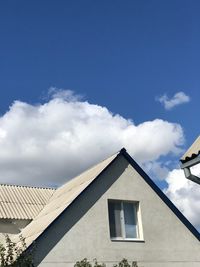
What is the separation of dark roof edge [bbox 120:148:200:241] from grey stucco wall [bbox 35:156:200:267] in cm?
13

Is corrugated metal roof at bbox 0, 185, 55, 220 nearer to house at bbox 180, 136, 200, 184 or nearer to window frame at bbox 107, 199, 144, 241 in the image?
window frame at bbox 107, 199, 144, 241

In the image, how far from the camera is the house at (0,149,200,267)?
15461 mm

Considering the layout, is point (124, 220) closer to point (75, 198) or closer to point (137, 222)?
point (137, 222)

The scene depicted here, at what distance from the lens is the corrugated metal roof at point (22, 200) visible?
58.7 feet

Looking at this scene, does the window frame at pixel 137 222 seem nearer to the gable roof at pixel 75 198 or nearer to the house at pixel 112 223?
the house at pixel 112 223

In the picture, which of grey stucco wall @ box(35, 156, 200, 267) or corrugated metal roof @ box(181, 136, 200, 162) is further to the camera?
grey stucco wall @ box(35, 156, 200, 267)

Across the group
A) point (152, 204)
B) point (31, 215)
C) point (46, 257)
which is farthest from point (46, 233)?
point (152, 204)

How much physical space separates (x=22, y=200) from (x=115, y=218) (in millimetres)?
3988

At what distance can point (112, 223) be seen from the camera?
16.7 m

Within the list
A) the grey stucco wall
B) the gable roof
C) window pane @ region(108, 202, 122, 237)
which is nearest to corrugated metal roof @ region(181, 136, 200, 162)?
the grey stucco wall

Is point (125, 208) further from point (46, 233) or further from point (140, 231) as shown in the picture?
point (46, 233)

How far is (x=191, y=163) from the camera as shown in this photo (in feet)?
23.2

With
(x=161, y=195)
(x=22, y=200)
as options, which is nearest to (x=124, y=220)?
(x=161, y=195)

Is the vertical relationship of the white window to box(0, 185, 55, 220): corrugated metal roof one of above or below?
below
